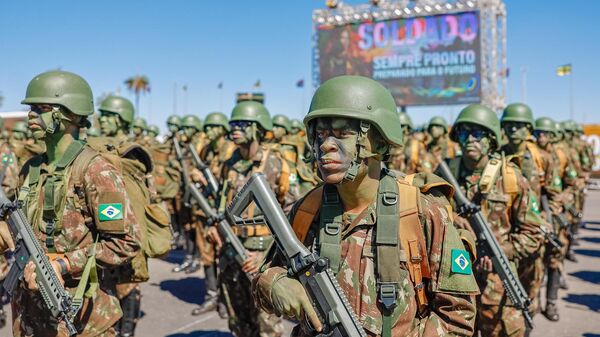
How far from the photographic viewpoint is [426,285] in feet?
8.44

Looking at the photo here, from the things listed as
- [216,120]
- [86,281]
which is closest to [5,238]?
[86,281]

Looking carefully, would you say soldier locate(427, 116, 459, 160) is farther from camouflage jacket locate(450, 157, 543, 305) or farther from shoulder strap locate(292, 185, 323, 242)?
shoulder strap locate(292, 185, 323, 242)

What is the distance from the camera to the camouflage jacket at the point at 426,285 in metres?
2.46

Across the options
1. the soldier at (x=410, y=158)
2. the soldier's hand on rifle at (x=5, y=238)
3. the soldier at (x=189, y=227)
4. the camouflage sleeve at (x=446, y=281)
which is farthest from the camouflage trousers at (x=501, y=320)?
the soldier at (x=410, y=158)

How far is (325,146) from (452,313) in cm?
88

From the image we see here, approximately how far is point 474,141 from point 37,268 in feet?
11.4

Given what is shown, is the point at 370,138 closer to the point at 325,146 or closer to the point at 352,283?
the point at 325,146

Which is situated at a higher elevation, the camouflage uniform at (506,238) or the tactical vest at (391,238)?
the tactical vest at (391,238)

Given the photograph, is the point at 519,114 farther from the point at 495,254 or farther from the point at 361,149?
the point at 361,149

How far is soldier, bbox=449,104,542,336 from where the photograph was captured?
4691 mm

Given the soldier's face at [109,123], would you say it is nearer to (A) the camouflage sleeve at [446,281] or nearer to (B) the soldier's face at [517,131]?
(B) the soldier's face at [517,131]

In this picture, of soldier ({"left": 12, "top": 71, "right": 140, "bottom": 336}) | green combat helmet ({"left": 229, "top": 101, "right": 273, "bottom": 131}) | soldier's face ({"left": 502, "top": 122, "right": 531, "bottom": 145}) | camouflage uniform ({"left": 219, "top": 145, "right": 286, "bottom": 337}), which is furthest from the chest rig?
soldier's face ({"left": 502, "top": 122, "right": 531, "bottom": 145})

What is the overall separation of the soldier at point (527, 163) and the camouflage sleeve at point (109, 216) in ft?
10.4

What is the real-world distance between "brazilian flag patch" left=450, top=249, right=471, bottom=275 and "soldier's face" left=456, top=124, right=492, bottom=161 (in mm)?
2505
